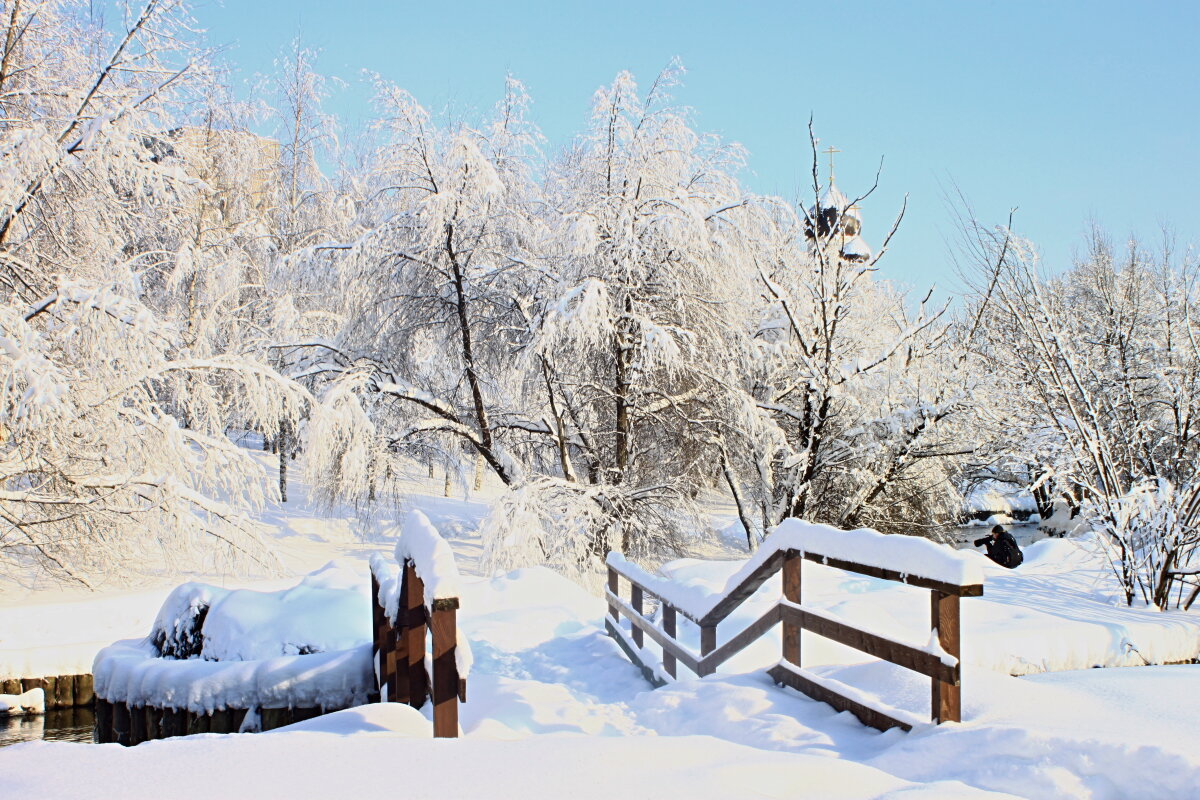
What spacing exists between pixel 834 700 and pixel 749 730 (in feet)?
1.42

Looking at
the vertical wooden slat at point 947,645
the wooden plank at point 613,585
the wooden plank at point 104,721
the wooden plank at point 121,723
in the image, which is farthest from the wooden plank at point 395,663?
the wooden plank at point 613,585

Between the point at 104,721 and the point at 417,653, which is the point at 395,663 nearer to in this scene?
the point at 417,653

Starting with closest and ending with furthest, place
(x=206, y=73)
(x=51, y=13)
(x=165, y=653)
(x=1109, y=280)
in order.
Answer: (x=165, y=653)
(x=51, y=13)
(x=206, y=73)
(x=1109, y=280)

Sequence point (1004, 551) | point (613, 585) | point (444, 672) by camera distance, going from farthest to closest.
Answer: point (1004, 551) < point (613, 585) < point (444, 672)

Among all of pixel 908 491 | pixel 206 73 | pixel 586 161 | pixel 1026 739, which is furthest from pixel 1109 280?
pixel 1026 739

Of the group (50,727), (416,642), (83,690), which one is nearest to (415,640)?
(416,642)

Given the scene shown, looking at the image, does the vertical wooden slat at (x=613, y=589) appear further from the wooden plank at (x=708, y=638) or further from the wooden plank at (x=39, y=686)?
the wooden plank at (x=39, y=686)

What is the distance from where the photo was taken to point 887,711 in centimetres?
348

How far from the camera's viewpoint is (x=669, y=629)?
5680 millimetres

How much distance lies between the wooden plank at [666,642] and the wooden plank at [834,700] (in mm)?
634

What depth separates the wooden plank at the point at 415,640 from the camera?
12.1 feet

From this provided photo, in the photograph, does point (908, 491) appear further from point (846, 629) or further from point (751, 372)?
point (846, 629)

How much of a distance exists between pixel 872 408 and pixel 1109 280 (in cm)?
1370

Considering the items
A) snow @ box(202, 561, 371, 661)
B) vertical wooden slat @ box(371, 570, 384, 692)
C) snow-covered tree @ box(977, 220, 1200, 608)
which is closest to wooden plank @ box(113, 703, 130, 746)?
snow @ box(202, 561, 371, 661)
